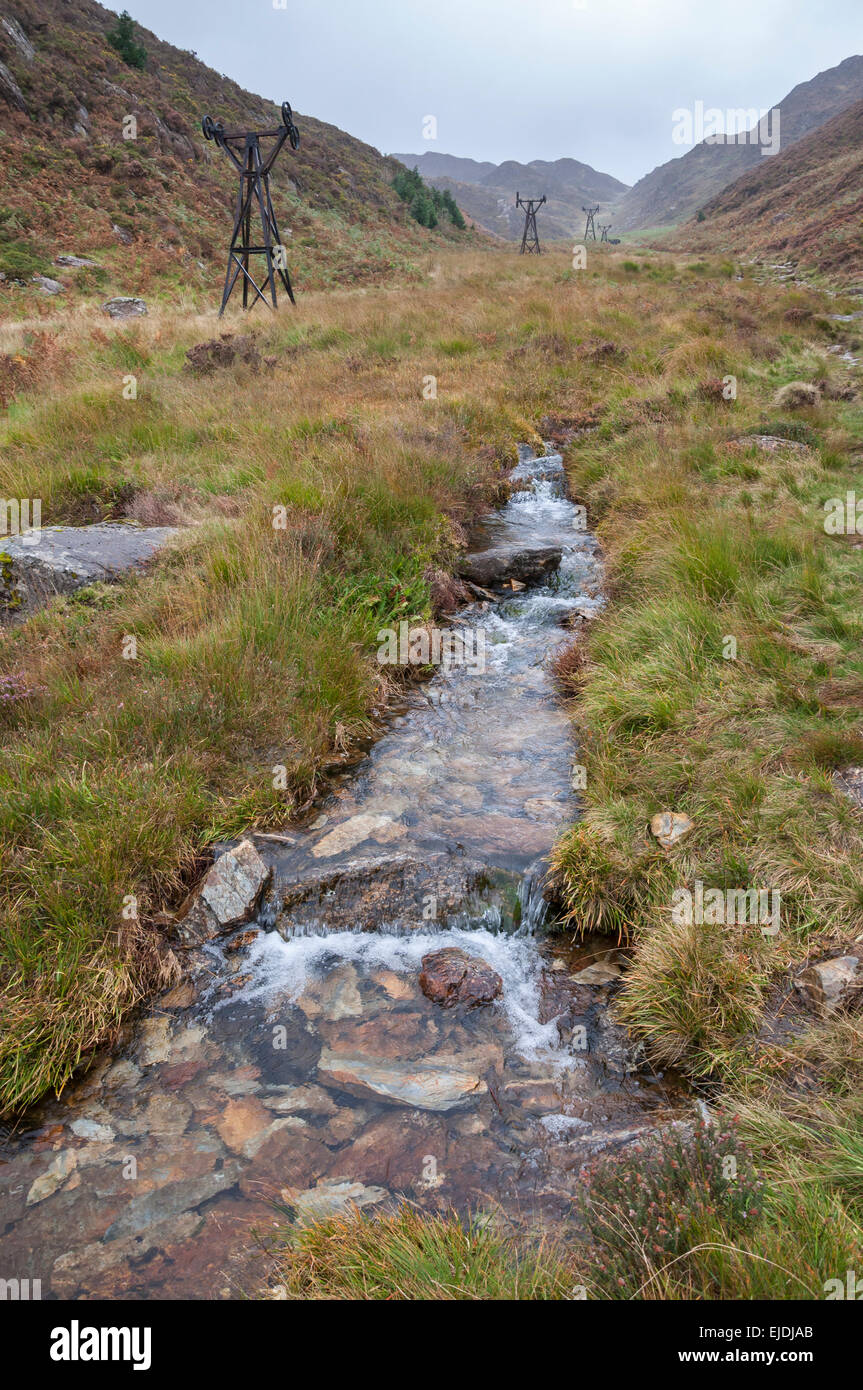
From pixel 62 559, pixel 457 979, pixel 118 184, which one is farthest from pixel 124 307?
pixel 457 979

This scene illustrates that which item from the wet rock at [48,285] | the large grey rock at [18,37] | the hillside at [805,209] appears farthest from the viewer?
the hillside at [805,209]

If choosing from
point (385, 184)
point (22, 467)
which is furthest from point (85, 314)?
point (385, 184)

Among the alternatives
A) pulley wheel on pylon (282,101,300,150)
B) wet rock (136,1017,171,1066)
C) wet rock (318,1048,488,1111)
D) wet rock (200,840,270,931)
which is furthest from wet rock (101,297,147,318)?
wet rock (318,1048,488,1111)

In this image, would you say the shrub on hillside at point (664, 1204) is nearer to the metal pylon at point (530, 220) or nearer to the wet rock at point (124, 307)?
the wet rock at point (124, 307)

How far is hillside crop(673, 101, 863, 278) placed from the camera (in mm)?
28562

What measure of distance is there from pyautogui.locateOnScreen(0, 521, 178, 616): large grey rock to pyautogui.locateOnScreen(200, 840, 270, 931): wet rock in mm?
3005

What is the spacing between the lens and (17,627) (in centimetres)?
498

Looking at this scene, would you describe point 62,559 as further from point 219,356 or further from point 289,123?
point 289,123

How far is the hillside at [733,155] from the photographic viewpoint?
10769 cm

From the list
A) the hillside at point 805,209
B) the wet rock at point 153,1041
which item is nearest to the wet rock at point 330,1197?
the wet rock at point 153,1041

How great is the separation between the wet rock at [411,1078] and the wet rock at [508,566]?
17.9 ft

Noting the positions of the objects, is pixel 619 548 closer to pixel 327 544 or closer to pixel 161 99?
pixel 327 544

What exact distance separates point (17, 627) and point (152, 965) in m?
3.01

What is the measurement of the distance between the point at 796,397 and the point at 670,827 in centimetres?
947
